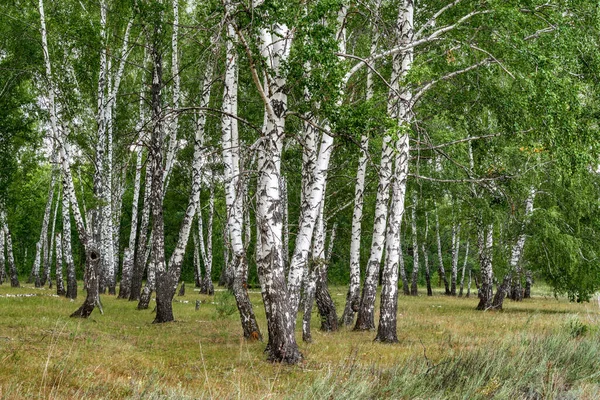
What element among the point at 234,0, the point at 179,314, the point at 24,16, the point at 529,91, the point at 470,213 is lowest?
the point at 179,314

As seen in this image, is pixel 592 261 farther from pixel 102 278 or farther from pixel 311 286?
pixel 102 278

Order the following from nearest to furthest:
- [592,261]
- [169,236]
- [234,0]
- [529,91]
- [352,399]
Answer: [352,399], [234,0], [529,91], [592,261], [169,236]

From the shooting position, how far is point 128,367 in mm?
7746

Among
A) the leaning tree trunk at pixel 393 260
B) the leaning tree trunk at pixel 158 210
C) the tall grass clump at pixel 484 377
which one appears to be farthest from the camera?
the leaning tree trunk at pixel 158 210

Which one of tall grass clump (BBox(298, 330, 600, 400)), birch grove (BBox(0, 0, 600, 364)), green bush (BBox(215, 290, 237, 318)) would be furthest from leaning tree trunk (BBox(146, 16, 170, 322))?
tall grass clump (BBox(298, 330, 600, 400))

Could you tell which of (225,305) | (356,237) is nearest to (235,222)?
(225,305)

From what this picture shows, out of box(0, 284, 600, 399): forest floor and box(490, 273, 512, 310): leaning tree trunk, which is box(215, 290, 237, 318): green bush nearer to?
box(0, 284, 600, 399): forest floor

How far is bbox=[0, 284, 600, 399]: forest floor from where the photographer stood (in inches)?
233

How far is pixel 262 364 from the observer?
8.54 metres

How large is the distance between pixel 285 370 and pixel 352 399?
10.4 ft

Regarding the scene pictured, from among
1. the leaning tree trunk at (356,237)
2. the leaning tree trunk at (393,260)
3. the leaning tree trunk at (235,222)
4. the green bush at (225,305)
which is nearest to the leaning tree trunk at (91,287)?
the green bush at (225,305)

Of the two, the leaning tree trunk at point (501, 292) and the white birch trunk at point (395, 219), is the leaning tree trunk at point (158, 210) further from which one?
the leaning tree trunk at point (501, 292)

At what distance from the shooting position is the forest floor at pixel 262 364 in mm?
5914

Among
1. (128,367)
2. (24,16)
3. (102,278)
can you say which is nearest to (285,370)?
(128,367)
